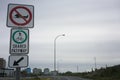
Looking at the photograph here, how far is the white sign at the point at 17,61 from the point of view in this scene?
22.3 feet

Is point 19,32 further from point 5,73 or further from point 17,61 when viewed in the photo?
point 5,73

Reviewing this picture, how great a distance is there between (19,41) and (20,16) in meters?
0.66

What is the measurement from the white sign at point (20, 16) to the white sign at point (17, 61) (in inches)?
30.8

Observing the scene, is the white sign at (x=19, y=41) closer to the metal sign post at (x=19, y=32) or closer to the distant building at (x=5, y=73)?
the metal sign post at (x=19, y=32)

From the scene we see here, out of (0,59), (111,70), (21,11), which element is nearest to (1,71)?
(0,59)

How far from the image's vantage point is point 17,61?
6.81 m

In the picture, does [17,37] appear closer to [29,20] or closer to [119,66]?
[29,20]

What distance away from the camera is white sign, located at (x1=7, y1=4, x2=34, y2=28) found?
22.8ft

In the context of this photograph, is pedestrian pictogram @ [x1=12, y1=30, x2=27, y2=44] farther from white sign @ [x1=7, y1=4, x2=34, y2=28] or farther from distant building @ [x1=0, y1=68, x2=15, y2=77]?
distant building @ [x1=0, y1=68, x2=15, y2=77]

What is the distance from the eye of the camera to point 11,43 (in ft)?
22.4

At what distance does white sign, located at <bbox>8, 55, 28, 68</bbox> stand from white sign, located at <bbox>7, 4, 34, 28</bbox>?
78cm

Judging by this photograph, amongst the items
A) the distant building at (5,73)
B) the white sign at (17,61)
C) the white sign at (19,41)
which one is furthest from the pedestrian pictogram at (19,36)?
→ the distant building at (5,73)

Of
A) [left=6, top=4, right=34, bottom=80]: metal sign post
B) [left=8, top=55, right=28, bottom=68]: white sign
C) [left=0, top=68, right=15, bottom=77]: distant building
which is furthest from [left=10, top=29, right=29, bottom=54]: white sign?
[left=0, top=68, right=15, bottom=77]: distant building

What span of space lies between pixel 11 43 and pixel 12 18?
650mm
